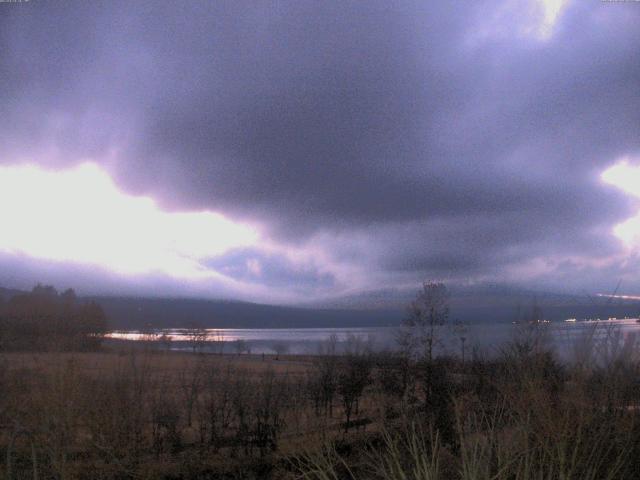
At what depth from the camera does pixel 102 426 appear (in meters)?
22.8

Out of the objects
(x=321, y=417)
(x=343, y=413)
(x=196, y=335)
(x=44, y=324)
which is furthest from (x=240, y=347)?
(x=321, y=417)

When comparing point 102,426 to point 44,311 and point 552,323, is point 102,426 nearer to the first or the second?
point 552,323

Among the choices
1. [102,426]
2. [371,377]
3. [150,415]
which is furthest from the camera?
[371,377]

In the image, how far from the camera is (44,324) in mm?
47375

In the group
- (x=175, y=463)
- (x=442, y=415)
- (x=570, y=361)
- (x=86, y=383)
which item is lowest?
(x=175, y=463)

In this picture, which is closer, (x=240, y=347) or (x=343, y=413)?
(x=343, y=413)

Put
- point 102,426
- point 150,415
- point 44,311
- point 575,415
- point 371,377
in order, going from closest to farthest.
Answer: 1. point 575,415
2. point 102,426
3. point 150,415
4. point 371,377
5. point 44,311

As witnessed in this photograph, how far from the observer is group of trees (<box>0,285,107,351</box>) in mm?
37625

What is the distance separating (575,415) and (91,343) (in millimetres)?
36272

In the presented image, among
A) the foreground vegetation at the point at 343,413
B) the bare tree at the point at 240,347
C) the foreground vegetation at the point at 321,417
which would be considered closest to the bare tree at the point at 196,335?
the bare tree at the point at 240,347

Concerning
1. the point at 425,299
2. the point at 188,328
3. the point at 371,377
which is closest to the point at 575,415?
the point at 371,377

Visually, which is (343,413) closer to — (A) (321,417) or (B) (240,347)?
(A) (321,417)

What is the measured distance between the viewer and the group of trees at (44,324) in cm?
3762

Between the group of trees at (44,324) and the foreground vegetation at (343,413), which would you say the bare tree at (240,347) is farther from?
the foreground vegetation at (343,413)
